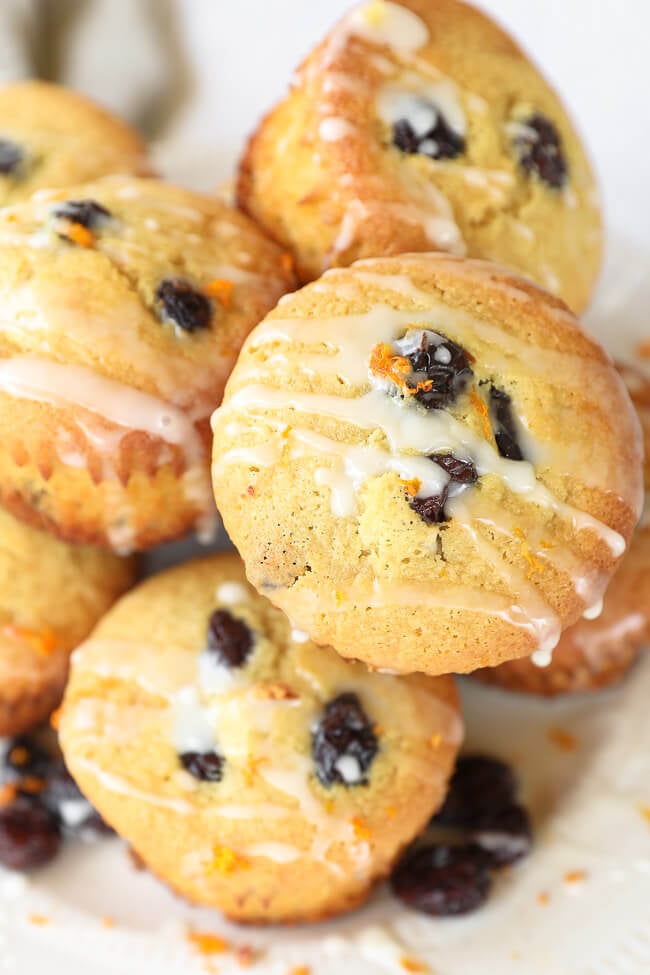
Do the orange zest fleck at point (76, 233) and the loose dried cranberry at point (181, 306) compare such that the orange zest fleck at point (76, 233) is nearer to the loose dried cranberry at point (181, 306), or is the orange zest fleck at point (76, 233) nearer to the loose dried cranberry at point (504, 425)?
the loose dried cranberry at point (181, 306)

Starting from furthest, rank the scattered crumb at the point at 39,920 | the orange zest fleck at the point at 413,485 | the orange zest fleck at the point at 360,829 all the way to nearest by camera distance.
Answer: the scattered crumb at the point at 39,920 < the orange zest fleck at the point at 360,829 < the orange zest fleck at the point at 413,485

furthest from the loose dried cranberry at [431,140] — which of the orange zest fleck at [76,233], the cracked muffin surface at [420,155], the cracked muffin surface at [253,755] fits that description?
the cracked muffin surface at [253,755]

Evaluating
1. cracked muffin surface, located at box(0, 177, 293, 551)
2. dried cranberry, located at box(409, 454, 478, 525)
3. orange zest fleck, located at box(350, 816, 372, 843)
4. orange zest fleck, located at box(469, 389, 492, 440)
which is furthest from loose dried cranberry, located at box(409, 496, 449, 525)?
orange zest fleck, located at box(350, 816, 372, 843)

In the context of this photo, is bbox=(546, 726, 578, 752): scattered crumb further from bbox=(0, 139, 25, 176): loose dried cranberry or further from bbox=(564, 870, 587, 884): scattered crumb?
bbox=(0, 139, 25, 176): loose dried cranberry

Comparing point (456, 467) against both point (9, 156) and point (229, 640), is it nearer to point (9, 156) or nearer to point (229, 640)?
point (229, 640)

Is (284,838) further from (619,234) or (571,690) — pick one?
(619,234)

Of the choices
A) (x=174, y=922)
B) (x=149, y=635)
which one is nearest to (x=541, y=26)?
(x=149, y=635)

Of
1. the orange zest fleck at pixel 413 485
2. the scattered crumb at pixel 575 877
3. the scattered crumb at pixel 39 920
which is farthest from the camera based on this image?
the scattered crumb at pixel 39 920
